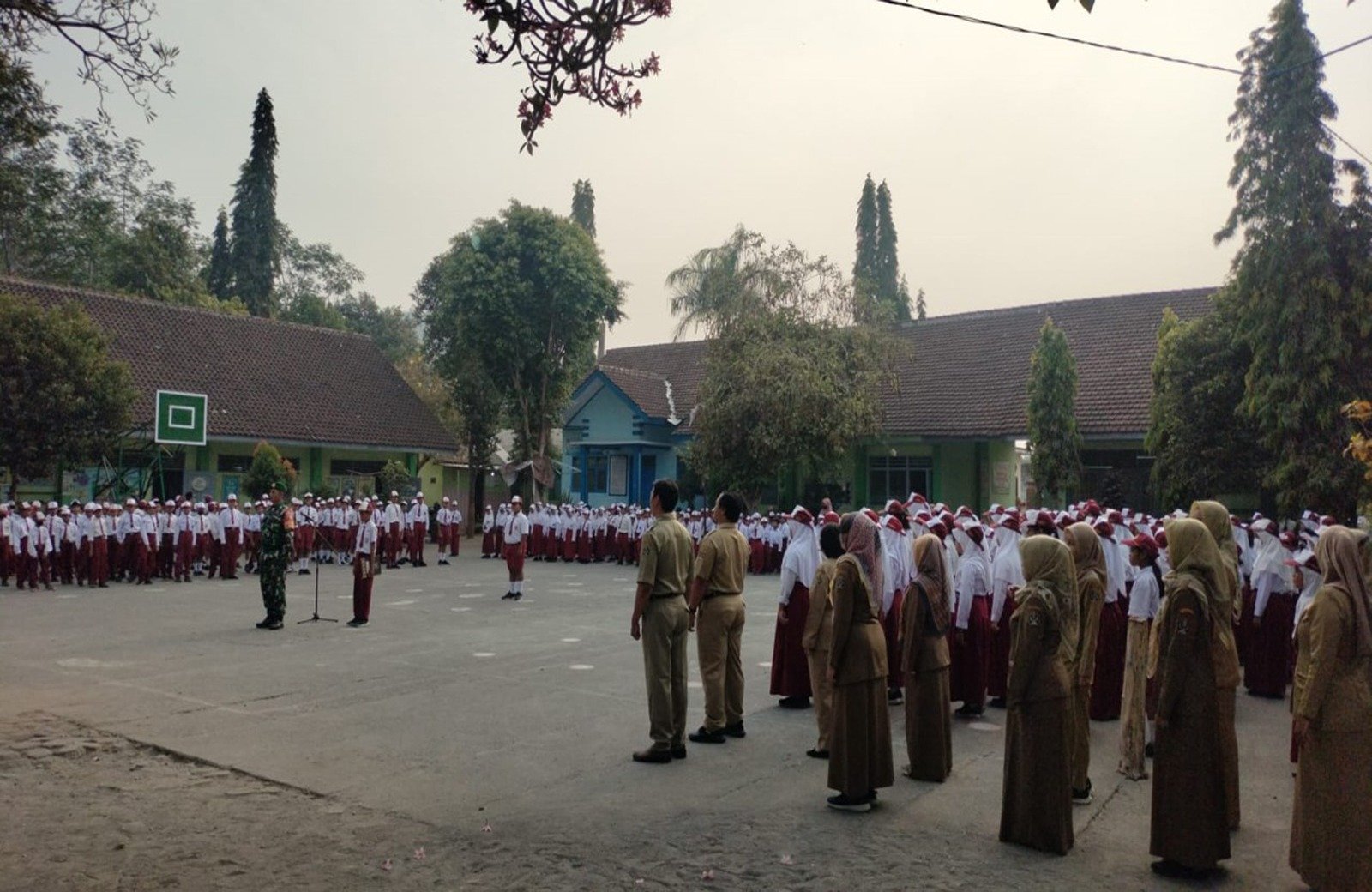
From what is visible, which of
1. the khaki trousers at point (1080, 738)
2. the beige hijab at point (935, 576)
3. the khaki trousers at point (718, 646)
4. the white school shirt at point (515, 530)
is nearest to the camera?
the khaki trousers at point (1080, 738)

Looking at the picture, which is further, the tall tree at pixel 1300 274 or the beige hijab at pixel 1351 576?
the tall tree at pixel 1300 274

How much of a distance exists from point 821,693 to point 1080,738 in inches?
74.3

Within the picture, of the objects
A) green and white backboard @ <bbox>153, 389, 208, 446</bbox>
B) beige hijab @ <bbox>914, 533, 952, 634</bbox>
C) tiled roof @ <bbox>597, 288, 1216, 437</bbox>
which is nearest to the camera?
beige hijab @ <bbox>914, 533, 952, 634</bbox>

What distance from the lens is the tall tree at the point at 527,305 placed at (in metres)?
31.4

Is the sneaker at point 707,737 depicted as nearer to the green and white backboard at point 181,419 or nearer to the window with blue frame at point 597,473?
the green and white backboard at point 181,419

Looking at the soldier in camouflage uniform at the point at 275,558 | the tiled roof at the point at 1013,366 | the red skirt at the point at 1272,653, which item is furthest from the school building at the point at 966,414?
the soldier in camouflage uniform at the point at 275,558

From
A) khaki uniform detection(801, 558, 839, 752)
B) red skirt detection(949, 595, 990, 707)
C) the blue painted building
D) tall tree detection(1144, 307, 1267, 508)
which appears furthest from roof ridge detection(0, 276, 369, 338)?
tall tree detection(1144, 307, 1267, 508)

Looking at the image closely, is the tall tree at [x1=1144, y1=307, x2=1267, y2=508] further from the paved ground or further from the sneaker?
the sneaker

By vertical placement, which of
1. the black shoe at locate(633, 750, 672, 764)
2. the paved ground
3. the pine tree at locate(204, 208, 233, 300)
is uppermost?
the pine tree at locate(204, 208, 233, 300)

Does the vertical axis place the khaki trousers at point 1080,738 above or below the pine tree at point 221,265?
below

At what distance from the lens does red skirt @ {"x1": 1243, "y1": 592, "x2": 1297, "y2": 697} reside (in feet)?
30.7

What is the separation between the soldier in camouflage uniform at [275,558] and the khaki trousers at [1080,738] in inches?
405

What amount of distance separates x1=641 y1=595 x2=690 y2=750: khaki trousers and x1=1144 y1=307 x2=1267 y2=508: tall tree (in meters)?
14.7

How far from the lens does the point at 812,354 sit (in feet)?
77.9
